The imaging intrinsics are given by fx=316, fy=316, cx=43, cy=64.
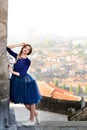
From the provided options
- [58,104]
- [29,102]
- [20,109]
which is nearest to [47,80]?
[58,104]

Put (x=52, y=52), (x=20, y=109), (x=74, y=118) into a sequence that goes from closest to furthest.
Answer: (x=20, y=109) < (x=74, y=118) < (x=52, y=52)

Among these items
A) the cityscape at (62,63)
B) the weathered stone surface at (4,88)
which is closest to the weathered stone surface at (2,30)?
the weathered stone surface at (4,88)

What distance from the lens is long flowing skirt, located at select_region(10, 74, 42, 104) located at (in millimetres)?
4605

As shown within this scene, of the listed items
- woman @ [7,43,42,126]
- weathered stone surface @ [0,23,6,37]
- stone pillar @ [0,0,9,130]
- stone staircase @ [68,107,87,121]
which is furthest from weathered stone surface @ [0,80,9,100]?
stone staircase @ [68,107,87,121]

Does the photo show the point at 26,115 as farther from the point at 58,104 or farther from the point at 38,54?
the point at 38,54

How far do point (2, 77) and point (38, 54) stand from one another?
18122 mm

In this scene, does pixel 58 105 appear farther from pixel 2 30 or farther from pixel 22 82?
pixel 2 30

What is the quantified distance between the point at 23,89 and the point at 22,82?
0.34ft

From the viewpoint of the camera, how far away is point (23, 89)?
15.2 ft

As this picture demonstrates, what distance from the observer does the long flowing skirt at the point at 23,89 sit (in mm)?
4605

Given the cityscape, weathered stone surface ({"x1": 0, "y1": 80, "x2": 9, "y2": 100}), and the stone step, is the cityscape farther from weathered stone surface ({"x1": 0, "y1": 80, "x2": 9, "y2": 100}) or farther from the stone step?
weathered stone surface ({"x1": 0, "y1": 80, "x2": 9, "y2": 100})

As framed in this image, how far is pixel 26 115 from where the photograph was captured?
5.77 m

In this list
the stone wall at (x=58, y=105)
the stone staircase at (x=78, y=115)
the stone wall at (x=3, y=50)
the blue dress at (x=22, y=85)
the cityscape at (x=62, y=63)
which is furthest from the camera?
the cityscape at (x=62, y=63)

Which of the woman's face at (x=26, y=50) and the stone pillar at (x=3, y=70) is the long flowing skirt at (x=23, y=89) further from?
the woman's face at (x=26, y=50)
